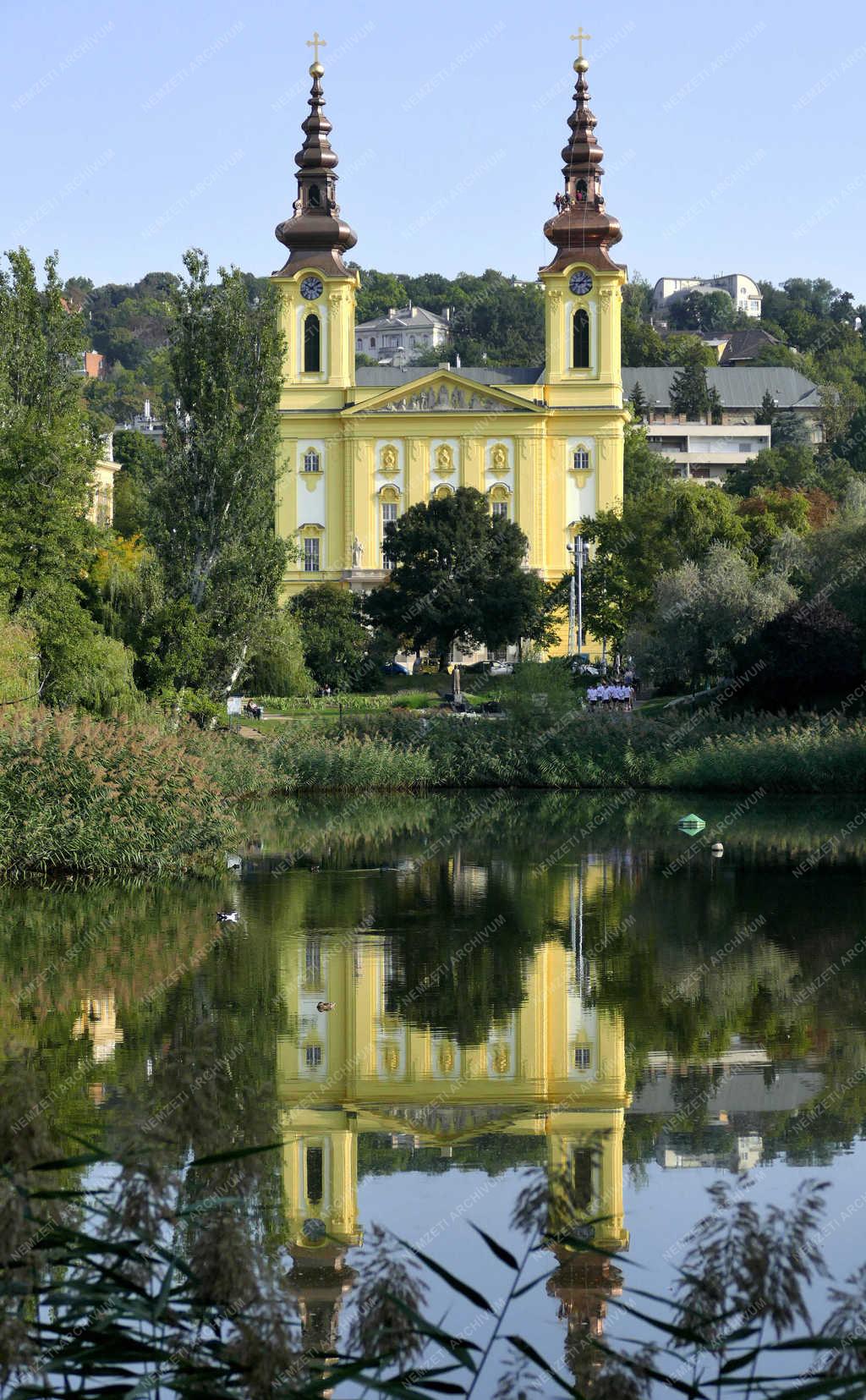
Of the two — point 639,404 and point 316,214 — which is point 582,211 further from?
point 639,404

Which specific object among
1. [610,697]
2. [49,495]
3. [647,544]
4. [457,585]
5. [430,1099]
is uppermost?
[647,544]

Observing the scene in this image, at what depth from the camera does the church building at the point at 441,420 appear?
277ft

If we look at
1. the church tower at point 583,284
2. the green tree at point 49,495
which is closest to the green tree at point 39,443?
the green tree at point 49,495

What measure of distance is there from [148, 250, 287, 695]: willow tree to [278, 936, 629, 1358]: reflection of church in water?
19.5 m

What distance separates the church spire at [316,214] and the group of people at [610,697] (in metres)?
35.5

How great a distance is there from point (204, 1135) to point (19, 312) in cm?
2756

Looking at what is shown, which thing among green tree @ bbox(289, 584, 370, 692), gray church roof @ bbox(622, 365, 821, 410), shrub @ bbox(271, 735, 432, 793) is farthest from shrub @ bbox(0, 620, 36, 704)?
gray church roof @ bbox(622, 365, 821, 410)

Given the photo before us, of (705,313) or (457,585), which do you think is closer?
(457,585)

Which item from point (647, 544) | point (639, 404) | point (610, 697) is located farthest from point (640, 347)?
point (610, 697)

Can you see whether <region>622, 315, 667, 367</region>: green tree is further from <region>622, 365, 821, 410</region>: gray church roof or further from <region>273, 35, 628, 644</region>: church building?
<region>273, 35, 628, 644</region>: church building

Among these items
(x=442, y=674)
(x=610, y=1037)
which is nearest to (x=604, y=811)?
(x=610, y=1037)

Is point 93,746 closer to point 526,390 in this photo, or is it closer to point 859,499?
point 859,499

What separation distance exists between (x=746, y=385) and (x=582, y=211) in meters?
57.4

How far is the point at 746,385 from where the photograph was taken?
13875cm
